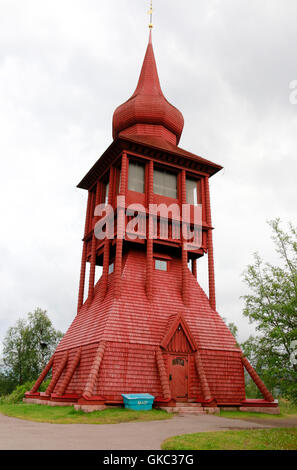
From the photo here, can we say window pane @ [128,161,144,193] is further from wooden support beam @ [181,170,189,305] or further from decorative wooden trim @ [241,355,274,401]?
decorative wooden trim @ [241,355,274,401]

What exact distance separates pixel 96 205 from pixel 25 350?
33.2m

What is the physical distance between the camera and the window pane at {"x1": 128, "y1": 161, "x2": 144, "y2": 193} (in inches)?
1087

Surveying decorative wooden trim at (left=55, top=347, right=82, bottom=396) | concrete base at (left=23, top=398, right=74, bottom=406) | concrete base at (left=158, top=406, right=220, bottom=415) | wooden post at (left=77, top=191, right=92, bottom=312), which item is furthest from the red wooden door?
wooden post at (left=77, top=191, right=92, bottom=312)

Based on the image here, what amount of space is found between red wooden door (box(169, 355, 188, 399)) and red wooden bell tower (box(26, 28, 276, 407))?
6 cm

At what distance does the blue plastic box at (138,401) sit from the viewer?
1881 centimetres

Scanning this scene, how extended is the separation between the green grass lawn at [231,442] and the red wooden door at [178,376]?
10.6 meters

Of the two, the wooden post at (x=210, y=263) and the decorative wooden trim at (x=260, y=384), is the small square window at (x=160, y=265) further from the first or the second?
the decorative wooden trim at (x=260, y=384)

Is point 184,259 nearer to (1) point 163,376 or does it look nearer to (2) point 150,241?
(2) point 150,241

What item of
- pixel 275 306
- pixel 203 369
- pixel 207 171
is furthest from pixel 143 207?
pixel 275 306

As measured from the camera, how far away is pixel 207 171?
31000mm

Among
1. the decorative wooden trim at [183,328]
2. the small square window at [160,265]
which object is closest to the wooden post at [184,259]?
the small square window at [160,265]
